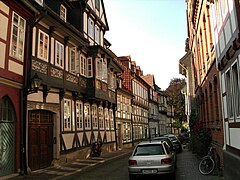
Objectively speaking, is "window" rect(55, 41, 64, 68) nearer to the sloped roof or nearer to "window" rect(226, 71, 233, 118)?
"window" rect(226, 71, 233, 118)

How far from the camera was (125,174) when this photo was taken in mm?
13336

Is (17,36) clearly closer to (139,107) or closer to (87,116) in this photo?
(87,116)

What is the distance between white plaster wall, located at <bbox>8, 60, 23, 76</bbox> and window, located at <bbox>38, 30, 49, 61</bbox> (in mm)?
1777

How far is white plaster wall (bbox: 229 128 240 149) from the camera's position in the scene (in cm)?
835

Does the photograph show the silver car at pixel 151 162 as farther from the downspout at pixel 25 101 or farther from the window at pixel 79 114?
the window at pixel 79 114

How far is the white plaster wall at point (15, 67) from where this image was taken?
12.4m

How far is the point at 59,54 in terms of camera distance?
1712cm

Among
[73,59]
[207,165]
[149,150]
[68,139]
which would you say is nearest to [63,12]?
[73,59]

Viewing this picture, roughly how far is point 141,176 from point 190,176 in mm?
2195

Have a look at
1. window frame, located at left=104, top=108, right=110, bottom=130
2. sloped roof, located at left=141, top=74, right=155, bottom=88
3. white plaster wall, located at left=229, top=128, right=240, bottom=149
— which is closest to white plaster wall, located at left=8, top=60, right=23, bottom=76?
white plaster wall, located at left=229, top=128, right=240, bottom=149

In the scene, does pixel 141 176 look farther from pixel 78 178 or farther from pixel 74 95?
pixel 74 95

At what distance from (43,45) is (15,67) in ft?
9.51

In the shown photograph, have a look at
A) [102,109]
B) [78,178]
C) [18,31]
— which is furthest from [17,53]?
[102,109]

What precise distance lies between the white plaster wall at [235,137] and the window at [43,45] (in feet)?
32.9
